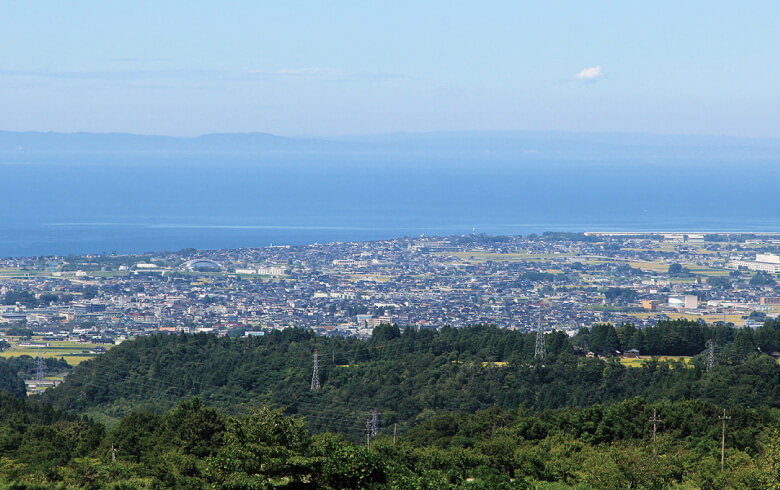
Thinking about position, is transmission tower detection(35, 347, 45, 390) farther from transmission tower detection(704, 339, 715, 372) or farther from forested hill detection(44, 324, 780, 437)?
transmission tower detection(704, 339, 715, 372)

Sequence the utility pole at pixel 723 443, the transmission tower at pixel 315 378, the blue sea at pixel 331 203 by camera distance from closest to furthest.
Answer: the utility pole at pixel 723 443, the transmission tower at pixel 315 378, the blue sea at pixel 331 203

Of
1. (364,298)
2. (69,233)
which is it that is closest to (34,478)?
(364,298)

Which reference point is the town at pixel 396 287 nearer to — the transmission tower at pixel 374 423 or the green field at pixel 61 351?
the green field at pixel 61 351

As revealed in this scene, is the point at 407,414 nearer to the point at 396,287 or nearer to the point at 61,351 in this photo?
the point at 61,351

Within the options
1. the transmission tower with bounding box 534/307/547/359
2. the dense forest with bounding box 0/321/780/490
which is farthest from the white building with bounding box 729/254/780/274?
the transmission tower with bounding box 534/307/547/359

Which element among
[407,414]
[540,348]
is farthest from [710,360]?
[407,414]

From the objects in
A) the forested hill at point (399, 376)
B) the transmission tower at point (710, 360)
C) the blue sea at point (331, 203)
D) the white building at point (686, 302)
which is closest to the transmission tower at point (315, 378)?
the forested hill at point (399, 376)
